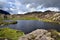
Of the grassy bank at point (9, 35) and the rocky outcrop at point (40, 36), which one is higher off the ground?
the rocky outcrop at point (40, 36)

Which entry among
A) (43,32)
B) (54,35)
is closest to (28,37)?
(43,32)

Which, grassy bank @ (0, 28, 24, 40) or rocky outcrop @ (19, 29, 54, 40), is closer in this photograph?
rocky outcrop @ (19, 29, 54, 40)

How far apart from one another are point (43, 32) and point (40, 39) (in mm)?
3070

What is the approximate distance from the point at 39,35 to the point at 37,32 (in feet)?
5.90

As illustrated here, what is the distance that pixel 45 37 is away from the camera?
131 ft

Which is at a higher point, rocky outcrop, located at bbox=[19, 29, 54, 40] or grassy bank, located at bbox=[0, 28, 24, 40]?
rocky outcrop, located at bbox=[19, 29, 54, 40]

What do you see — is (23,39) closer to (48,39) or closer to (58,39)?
(48,39)

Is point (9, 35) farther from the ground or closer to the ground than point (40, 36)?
closer to the ground

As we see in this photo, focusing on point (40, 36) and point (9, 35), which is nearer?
point (40, 36)

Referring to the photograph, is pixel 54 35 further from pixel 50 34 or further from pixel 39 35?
pixel 39 35

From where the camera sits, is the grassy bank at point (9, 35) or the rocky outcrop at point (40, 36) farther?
the grassy bank at point (9, 35)

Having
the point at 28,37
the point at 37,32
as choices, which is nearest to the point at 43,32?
the point at 37,32

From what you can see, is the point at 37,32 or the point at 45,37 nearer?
the point at 45,37

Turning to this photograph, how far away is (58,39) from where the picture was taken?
42.0m
